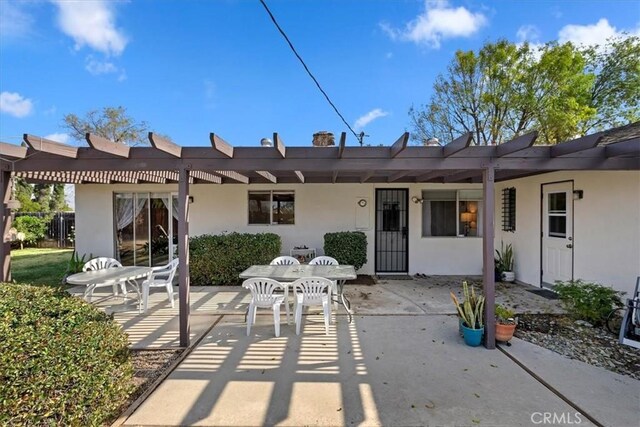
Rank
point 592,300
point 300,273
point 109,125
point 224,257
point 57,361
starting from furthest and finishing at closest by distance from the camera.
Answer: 1. point 109,125
2. point 224,257
3. point 300,273
4. point 592,300
5. point 57,361

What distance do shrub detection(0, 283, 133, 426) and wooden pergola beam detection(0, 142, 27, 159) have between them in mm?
1808

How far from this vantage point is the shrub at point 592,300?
4.09m

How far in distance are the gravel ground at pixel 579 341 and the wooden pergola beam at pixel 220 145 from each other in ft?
14.2

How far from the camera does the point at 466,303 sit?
149 inches

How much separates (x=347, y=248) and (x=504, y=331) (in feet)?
12.2

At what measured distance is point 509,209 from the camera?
7211 mm

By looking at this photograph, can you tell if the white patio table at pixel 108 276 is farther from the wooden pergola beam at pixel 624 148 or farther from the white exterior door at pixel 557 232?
the white exterior door at pixel 557 232

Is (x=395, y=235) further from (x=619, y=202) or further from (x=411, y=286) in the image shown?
(x=619, y=202)

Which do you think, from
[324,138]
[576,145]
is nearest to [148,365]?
[324,138]

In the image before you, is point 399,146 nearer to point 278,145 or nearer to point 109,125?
point 278,145

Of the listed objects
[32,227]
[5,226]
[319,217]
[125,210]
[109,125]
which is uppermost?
[109,125]

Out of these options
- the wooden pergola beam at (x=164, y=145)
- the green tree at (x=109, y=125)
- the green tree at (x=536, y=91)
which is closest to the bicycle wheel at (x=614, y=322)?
the wooden pergola beam at (x=164, y=145)

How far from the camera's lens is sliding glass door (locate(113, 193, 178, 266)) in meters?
7.59

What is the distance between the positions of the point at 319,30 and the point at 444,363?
650 centimetres
